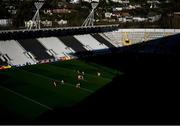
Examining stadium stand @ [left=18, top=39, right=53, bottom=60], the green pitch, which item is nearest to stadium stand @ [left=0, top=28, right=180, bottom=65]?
stadium stand @ [left=18, top=39, right=53, bottom=60]

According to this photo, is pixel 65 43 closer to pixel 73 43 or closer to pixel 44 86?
pixel 73 43

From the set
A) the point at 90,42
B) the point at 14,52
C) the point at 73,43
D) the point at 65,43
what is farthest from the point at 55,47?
the point at 90,42

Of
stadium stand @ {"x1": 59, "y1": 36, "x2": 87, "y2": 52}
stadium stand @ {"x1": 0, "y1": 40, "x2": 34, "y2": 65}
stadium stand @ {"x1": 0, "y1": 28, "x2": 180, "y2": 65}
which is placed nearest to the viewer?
stadium stand @ {"x1": 0, "y1": 40, "x2": 34, "y2": 65}

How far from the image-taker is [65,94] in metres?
32.2

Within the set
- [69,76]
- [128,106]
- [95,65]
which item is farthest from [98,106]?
[95,65]

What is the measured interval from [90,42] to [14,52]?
14.9 meters

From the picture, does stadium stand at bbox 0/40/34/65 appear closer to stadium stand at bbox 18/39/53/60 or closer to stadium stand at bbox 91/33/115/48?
stadium stand at bbox 18/39/53/60

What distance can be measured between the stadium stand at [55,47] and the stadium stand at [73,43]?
95 centimetres

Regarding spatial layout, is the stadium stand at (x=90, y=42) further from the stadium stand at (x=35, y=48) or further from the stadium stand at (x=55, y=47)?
the stadium stand at (x=35, y=48)

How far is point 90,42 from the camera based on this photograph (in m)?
60.8

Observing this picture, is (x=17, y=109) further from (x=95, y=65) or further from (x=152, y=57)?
(x=152, y=57)

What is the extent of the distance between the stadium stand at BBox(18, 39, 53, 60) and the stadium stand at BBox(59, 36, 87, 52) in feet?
16.8

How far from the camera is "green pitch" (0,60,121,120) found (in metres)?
28.7

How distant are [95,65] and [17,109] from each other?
20331 mm
